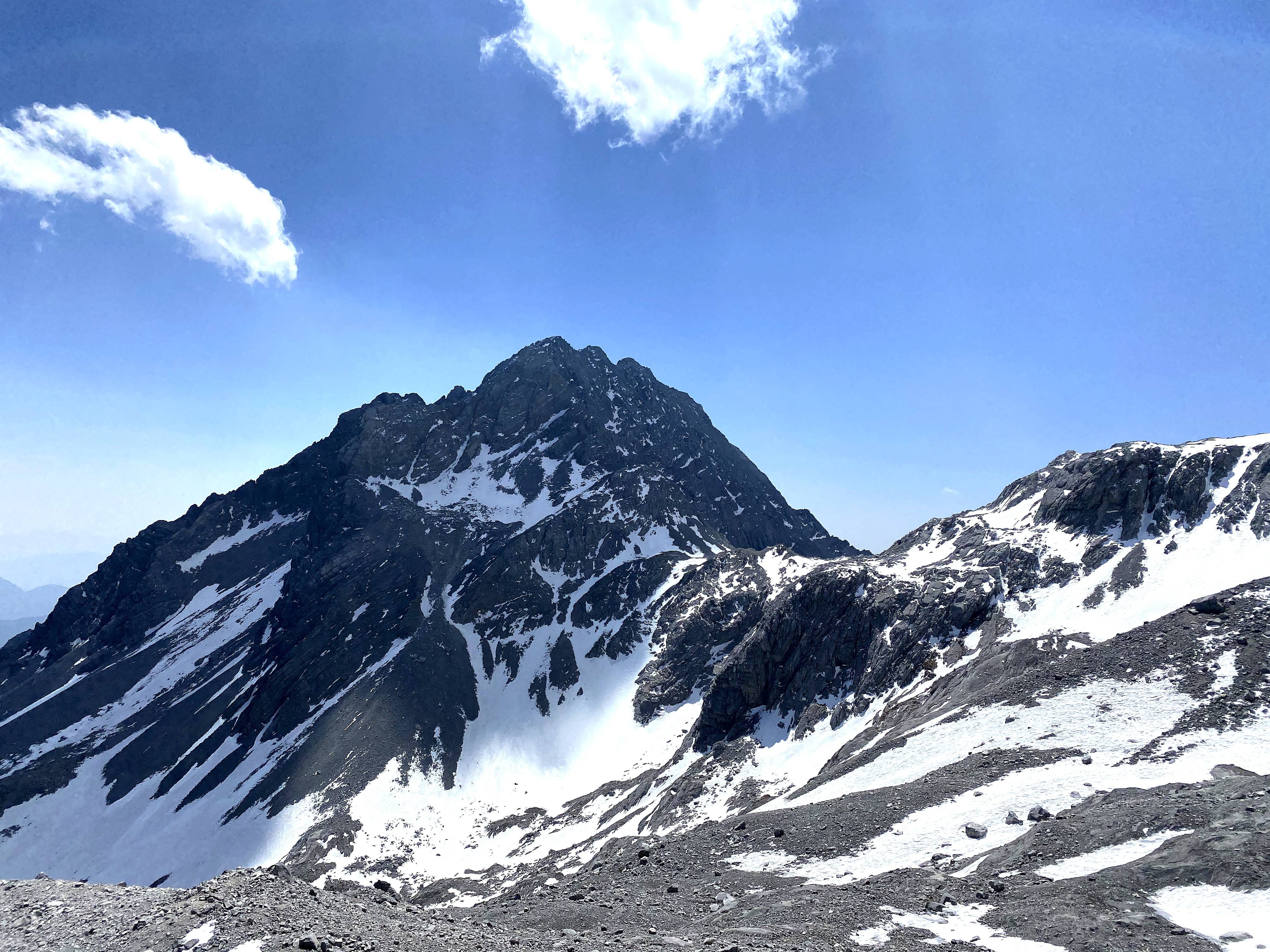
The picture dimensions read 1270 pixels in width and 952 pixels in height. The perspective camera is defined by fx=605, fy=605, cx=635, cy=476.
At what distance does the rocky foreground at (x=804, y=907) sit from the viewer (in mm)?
17359


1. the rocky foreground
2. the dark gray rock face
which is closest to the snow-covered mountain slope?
the dark gray rock face

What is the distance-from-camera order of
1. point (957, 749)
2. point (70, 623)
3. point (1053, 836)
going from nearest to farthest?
1. point (1053, 836)
2. point (957, 749)
3. point (70, 623)

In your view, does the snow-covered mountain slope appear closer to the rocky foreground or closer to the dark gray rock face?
the dark gray rock face

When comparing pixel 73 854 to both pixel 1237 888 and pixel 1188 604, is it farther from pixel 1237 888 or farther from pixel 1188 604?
pixel 1188 604

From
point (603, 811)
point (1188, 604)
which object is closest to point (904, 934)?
point (1188, 604)

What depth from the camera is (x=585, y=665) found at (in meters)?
120

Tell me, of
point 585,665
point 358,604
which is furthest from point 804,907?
point 358,604

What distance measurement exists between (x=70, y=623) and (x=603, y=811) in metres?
176

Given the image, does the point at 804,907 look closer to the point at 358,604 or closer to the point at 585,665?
the point at 585,665

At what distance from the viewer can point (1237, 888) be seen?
1948 centimetres

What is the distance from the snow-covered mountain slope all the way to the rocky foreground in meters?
4.13

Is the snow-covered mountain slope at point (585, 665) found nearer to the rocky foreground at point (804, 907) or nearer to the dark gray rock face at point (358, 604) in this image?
the dark gray rock face at point (358, 604)

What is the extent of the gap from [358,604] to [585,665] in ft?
179

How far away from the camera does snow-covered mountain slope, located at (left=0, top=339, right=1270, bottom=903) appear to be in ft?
136
